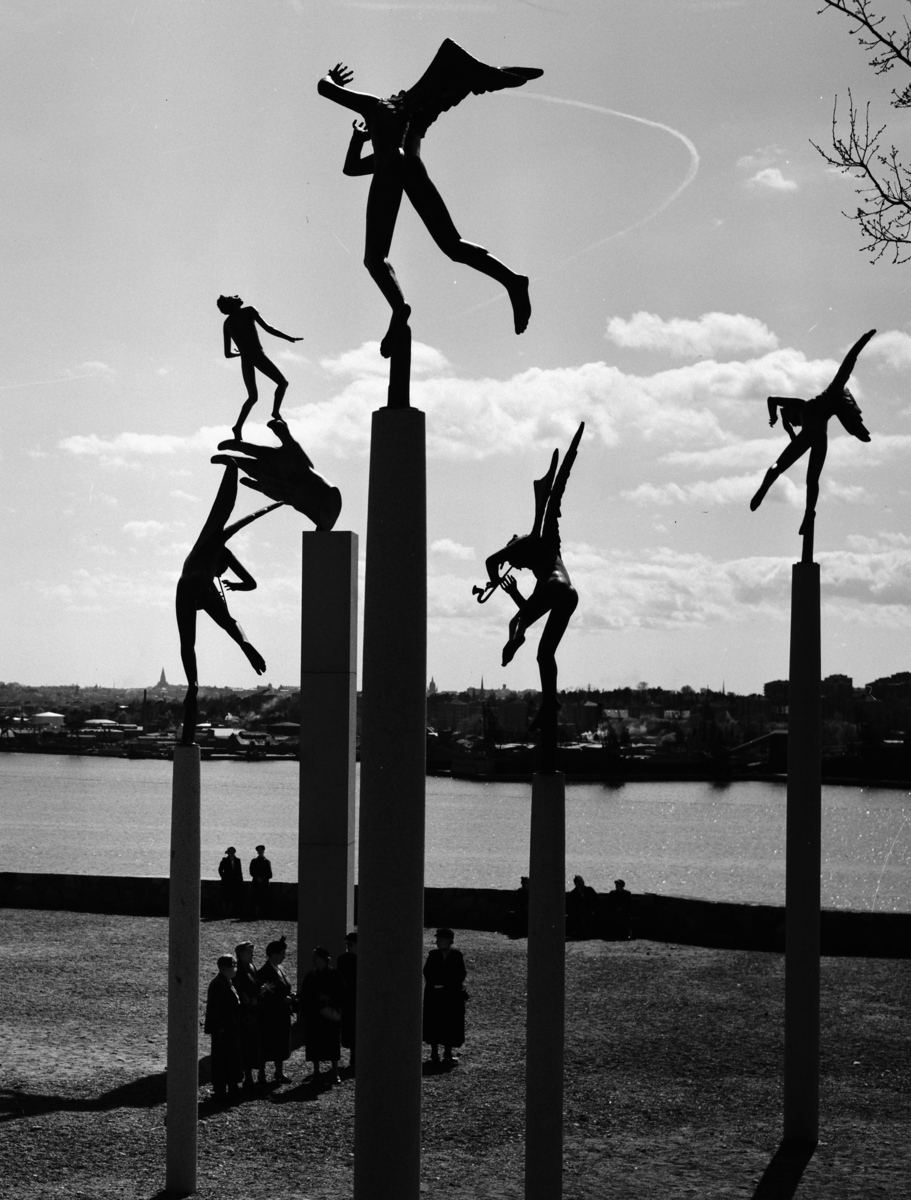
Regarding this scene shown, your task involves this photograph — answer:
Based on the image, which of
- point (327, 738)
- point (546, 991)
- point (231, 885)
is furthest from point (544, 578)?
point (231, 885)

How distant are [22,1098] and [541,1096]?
4.69m

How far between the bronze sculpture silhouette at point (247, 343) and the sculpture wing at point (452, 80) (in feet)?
25.3

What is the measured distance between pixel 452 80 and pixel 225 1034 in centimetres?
752

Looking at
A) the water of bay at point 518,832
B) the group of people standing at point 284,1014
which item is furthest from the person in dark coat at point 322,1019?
the water of bay at point 518,832

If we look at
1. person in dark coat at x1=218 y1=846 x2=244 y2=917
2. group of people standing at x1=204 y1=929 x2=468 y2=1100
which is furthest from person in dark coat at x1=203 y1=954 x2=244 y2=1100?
person in dark coat at x1=218 y1=846 x2=244 y2=917

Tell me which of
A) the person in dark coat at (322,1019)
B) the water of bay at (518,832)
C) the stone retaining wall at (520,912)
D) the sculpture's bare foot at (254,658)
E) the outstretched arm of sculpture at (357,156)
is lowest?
the water of bay at (518,832)

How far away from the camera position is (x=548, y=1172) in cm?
781

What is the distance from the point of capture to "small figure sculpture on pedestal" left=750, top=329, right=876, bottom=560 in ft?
35.5

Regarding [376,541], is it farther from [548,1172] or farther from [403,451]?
[548,1172]

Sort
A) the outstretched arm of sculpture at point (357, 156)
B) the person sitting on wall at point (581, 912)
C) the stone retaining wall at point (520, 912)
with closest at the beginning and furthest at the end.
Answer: the outstretched arm of sculpture at point (357, 156) < the stone retaining wall at point (520, 912) < the person sitting on wall at point (581, 912)

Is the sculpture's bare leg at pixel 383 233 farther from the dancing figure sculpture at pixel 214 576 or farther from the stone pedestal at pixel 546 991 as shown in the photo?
the dancing figure sculpture at pixel 214 576

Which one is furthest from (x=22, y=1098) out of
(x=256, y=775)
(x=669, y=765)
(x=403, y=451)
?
(x=256, y=775)

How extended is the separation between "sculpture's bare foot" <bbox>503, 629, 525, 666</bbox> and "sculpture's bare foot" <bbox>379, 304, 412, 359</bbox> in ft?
9.83

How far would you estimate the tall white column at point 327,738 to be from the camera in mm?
14203
